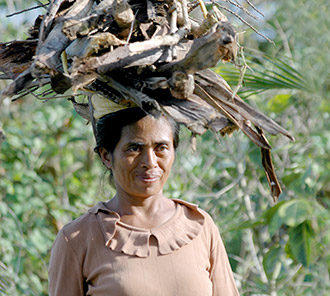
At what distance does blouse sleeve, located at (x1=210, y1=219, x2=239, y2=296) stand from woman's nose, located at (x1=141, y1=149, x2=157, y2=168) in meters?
0.38

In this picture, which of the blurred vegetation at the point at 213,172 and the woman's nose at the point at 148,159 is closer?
the woman's nose at the point at 148,159

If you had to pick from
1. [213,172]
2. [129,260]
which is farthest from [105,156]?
[213,172]

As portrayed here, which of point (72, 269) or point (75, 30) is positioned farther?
point (72, 269)

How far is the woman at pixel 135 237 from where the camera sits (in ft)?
6.65

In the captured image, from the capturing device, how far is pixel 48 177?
445 centimetres

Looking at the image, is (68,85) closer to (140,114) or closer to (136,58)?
(136,58)

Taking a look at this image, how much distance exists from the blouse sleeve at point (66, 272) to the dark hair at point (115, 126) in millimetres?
345

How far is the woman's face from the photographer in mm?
2035

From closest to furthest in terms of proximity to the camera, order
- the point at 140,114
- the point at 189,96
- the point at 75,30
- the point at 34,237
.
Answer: the point at 75,30
the point at 189,96
the point at 140,114
the point at 34,237

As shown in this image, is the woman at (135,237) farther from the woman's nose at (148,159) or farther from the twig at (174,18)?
the twig at (174,18)

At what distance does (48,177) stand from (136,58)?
283 cm

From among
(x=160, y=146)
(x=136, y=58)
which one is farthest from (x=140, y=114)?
(x=136, y=58)

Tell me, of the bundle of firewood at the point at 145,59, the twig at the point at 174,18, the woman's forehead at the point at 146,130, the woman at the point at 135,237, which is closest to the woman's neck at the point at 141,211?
the woman at the point at 135,237

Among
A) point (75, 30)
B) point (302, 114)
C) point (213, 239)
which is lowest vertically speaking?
point (302, 114)
